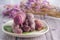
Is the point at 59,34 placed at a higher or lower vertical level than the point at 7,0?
lower

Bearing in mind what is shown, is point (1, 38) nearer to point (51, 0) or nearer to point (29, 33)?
point (29, 33)

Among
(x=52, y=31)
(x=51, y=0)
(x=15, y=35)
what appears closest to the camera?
(x=15, y=35)

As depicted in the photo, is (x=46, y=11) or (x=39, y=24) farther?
(x=46, y=11)

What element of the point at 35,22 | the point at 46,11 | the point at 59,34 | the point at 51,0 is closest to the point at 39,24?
the point at 35,22

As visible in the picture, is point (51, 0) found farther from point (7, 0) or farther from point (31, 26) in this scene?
point (31, 26)

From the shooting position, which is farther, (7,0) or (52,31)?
(7,0)

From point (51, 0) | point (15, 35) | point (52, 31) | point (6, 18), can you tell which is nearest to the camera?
point (15, 35)

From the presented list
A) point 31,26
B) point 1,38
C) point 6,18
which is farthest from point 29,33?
point 6,18

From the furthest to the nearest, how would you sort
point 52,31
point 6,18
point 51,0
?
1. point 51,0
2. point 6,18
3. point 52,31

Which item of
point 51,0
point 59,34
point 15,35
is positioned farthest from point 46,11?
point 15,35
